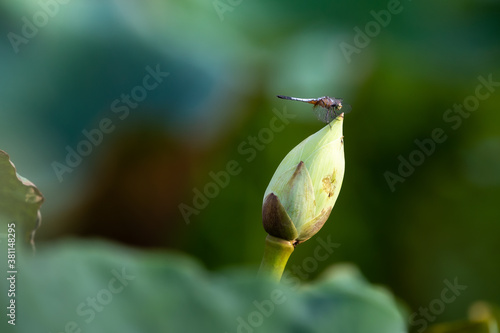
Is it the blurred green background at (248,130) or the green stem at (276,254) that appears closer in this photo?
the green stem at (276,254)

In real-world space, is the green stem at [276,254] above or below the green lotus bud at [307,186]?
below

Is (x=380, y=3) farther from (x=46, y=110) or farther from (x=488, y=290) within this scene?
(x=46, y=110)

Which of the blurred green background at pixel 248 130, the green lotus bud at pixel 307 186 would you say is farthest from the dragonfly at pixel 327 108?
the blurred green background at pixel 248 130

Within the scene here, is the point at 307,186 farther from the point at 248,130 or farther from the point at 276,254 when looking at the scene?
the point at 248,130

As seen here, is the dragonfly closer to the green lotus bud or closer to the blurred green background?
the green lotus bud

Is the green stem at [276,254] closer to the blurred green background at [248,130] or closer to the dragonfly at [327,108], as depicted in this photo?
the dragonfly at [327,108]

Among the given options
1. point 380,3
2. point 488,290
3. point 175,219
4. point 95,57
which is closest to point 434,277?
point 488,290

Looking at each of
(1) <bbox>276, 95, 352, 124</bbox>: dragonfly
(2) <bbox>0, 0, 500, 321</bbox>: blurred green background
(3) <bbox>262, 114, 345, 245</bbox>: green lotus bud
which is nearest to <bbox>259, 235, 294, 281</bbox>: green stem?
(3) <bbox>262, 114, 345, 245</bbox>: green lotus bud
